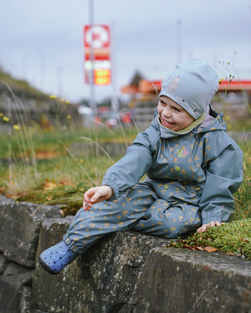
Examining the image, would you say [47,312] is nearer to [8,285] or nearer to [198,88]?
[8,285]

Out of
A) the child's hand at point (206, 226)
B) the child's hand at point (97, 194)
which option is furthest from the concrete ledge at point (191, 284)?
the child's hand at point (97, 194)

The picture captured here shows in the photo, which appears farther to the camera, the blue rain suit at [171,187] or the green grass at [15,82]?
the green grass at [15,82]

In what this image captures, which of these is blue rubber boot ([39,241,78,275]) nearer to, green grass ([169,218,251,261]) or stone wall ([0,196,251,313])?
stone wall ([0,196,251,313])

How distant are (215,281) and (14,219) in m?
2.00

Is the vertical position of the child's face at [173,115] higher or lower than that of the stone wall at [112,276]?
higher

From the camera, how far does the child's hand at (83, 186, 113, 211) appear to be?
1882 mm

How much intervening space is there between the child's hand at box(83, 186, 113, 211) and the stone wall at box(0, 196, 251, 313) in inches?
10.9

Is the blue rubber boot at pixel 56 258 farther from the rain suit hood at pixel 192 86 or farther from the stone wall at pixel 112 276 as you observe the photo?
the rain suit hood at pixel 192 86

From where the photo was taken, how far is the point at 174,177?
7.08 feet

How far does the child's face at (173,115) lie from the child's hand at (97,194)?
516 millimetres

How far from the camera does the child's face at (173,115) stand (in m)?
2.03

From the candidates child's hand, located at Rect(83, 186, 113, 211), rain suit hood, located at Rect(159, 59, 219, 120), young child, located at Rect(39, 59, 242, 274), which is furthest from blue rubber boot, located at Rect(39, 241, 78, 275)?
rain suit hood, located at Rect(159, 59, 219, 120)

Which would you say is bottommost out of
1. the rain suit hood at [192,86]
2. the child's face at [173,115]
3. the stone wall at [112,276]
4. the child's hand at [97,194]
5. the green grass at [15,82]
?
the green grass at [15,82]

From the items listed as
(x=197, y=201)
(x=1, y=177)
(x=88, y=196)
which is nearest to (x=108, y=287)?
(x=88, y=196)
